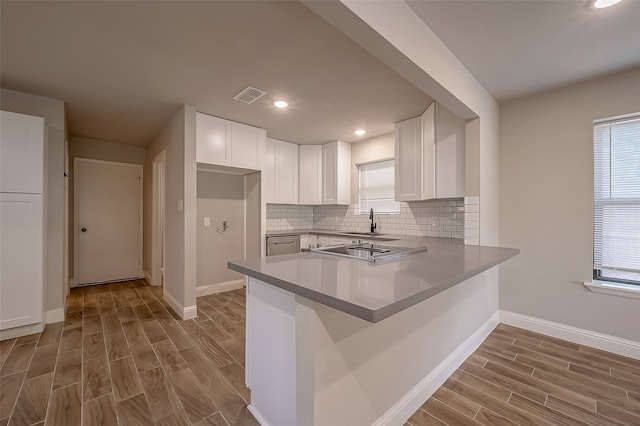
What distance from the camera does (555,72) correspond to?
7.68ft

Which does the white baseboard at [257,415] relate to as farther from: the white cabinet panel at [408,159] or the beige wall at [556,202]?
the beige wall at [556,202]

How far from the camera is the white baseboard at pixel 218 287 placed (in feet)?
13.0

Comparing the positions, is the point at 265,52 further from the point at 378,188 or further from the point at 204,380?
the point at 378,188

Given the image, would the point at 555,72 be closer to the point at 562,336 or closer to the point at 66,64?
the point at 562,336

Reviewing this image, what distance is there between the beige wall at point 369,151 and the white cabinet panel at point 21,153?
3.87m

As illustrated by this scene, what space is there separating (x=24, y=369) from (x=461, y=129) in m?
4.30

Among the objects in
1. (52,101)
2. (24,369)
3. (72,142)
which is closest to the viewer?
(24,369)

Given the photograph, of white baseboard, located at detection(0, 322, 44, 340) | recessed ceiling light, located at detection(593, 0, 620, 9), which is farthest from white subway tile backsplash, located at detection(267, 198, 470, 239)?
white baseboard, located at detection(0, 322, 44, 340)

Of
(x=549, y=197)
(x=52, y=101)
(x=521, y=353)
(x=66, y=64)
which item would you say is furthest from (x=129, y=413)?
(x=549, y=197)

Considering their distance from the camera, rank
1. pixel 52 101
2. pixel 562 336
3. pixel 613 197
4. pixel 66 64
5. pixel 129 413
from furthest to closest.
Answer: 1. pixel 52 101
2. pixel 562 336
3. pixel 613 197
4. pixel 66 64
5. pixel 129 413

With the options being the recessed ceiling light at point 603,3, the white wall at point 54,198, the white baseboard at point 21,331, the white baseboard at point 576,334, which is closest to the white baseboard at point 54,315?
the white wall at point 54,198

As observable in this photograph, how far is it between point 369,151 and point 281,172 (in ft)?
4.91

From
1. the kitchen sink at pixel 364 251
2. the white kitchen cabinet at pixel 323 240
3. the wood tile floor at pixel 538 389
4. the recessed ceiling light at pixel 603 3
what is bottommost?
the wood tile floor at pixel 538 389

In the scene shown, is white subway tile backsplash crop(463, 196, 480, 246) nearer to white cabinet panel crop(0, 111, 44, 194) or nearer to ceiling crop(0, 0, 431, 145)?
ceiling crop(0, 0, 431, 145)
